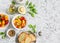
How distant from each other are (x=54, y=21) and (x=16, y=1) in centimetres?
35

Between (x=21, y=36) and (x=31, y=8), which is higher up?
(x=31, y=8)

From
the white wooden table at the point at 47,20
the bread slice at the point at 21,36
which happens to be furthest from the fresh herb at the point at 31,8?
the bread slice at the point at 21,36

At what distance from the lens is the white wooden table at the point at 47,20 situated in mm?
1614

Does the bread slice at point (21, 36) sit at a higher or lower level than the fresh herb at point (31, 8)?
lower

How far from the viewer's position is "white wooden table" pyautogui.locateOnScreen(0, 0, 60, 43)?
1614 millimetres

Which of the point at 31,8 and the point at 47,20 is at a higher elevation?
the point at 31,8

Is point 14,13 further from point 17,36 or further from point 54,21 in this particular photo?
point 54,21

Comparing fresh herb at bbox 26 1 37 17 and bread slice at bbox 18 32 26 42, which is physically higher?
fresh herb at bbox 26 1 37 17

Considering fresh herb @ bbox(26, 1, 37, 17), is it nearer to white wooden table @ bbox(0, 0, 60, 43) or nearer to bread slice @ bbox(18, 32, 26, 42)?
white wooden table @ bbox(0, 0, 60, 43)

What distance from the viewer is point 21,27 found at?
157 cm

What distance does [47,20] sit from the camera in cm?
164

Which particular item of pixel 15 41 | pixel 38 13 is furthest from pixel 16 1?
pixel 15 41

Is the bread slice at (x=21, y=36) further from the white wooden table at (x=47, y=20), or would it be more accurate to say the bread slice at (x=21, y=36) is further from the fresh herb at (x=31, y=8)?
the fresh herb at (x=31, y=8)

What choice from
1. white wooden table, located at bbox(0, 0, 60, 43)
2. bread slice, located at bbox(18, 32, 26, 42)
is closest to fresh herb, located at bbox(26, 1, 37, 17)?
white wooden table, located at bbox(0, 0, 60, 43)
